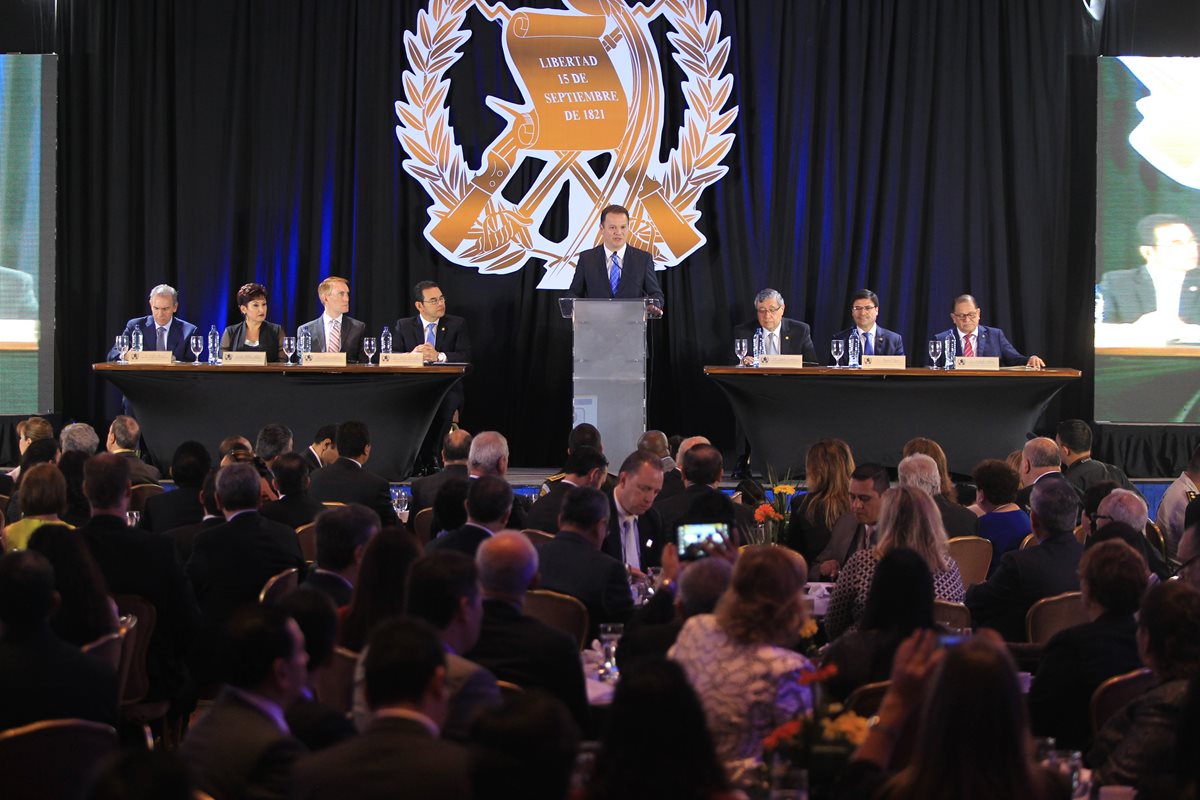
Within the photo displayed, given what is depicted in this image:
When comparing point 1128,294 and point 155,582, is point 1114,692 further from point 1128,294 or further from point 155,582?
point 1128,294

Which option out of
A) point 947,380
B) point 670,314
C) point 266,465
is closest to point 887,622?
point 266,465

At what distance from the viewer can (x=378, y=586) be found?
392cm

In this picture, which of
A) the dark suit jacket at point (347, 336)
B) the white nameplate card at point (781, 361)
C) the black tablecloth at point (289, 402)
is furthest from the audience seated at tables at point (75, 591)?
the dark suit jacket at point (347, 336)

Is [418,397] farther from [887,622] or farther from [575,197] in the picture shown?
[887,622]

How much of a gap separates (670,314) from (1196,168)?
4.40 metres

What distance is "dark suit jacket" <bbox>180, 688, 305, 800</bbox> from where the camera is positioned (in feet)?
8.84

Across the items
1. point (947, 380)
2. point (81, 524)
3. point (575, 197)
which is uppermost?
point (575, 197)

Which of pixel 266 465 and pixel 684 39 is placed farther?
pixel 684 39

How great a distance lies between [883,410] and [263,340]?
4.45 m

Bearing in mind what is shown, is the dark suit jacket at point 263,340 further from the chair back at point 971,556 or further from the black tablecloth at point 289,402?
the chair back at point 971,556

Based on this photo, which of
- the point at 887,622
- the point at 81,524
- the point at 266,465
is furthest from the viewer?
the point at 266,465

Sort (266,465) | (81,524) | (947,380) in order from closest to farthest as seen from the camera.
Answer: (81,524)
(266,465)
(947,380)

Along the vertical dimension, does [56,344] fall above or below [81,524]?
above

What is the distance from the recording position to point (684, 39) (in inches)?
470
